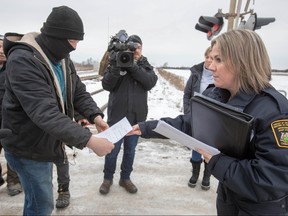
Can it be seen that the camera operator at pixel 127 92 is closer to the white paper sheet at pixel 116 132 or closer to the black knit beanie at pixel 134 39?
the black knit beanie at pixel 134 39

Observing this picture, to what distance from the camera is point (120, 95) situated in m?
3.25

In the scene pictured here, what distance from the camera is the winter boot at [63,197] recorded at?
2.93m

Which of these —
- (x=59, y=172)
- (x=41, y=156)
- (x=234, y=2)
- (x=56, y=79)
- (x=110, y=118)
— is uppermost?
(x=234, y=2)

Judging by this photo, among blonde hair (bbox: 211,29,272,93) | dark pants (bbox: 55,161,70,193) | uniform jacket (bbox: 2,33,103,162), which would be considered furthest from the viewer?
dark pants (bbox: 55,161,70,193)

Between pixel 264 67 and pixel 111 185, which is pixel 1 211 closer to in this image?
pixel 111 185

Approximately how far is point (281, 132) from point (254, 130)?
14cm

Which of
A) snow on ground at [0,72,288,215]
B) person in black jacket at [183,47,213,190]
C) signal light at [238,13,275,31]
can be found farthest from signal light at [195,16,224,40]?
snow on ground at [0,72,288,215]

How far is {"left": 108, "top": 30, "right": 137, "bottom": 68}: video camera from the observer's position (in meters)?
3.05

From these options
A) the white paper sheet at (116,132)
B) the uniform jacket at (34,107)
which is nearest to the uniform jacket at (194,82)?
the white paper sheet at (116,132)

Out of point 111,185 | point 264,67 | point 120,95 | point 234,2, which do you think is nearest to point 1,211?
point 111,185

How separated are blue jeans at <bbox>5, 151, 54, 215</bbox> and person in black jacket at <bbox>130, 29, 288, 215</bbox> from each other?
49.8 inches

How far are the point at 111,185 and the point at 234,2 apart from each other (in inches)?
182

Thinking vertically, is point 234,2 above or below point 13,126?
above

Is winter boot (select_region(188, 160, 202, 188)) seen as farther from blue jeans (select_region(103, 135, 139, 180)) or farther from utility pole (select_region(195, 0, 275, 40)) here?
utility pole (select_region(195, 0, 275, 40))
